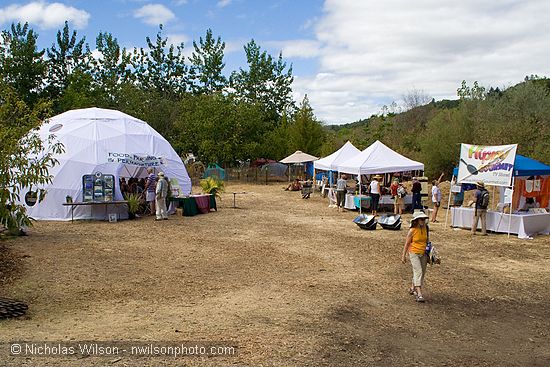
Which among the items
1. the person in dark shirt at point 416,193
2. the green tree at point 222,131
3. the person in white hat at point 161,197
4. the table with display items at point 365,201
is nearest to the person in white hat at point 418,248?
the person in white hat at point 161,197

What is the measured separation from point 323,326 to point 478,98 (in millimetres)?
29682

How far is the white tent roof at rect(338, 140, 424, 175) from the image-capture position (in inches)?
788

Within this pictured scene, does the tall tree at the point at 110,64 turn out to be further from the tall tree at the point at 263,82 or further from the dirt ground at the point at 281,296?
the dirt ground at the point at 281,296

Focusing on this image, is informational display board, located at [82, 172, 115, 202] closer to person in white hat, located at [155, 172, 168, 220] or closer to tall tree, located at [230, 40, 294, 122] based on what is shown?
person in white hat, located at [155, 172, 168, 220]

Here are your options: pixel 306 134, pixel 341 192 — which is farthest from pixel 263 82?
pixel 341 192

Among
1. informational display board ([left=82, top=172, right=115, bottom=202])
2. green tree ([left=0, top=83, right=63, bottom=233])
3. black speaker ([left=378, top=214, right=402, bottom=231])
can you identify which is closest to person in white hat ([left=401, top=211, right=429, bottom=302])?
green tree ([left=0, top=83, right=63, bottom=233])

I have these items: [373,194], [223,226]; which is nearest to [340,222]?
[373,194]

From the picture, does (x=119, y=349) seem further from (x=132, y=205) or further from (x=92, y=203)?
(x=132, y=205)

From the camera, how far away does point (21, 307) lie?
6934 millimetres

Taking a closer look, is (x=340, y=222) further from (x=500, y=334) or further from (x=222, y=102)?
(x=222, y=102)

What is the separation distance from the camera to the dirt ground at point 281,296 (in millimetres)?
6055

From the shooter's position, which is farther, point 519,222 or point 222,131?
point 222,131

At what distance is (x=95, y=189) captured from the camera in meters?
16.8

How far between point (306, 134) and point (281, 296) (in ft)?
106
